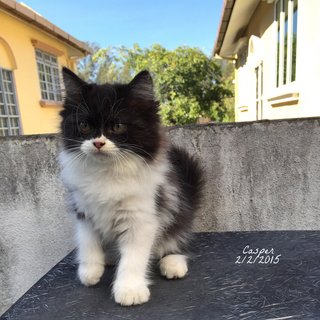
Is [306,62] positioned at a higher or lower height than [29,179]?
higher

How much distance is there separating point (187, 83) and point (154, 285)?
7.54 meters

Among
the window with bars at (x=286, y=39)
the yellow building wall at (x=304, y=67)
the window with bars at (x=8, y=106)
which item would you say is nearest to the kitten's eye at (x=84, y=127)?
the yellow building wall at (x=304, y=67)

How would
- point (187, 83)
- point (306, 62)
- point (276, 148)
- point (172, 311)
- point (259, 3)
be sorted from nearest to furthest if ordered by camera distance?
point (172, 311)
point (276, 148)
point (306, 62)
point (259, 3)
point (187, 83)

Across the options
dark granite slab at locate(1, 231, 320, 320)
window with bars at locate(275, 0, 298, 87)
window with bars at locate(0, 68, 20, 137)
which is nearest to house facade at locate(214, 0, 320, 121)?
window with bars at locate(275, 0, 298, 87)

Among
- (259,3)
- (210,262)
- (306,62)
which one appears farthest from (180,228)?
(259,3)

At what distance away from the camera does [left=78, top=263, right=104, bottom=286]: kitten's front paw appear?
4.50 ft

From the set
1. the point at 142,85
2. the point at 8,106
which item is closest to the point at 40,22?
the point at 8,106

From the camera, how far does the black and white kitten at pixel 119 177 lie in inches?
49.3

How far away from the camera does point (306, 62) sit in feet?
10.0

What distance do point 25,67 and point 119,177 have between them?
663cm

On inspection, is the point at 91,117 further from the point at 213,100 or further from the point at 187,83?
the point at 213,100

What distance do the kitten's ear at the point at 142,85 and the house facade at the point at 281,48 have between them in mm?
2042

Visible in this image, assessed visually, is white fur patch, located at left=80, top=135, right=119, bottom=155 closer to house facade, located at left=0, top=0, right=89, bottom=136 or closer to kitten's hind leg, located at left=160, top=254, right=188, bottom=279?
kitten's hind leg, located at left=160, top=254, right=188, bottom=279

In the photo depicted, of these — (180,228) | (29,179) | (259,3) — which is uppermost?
(259,3)
